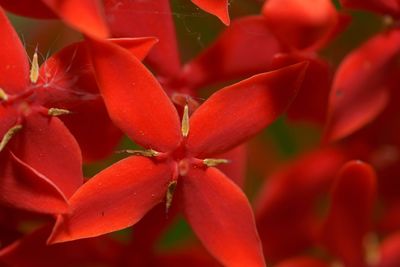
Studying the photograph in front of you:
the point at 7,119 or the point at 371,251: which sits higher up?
the point at 7,119

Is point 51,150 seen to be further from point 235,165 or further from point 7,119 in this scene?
point 235,165

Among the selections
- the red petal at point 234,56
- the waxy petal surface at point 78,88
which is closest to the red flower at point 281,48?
the red petal at point 234,56

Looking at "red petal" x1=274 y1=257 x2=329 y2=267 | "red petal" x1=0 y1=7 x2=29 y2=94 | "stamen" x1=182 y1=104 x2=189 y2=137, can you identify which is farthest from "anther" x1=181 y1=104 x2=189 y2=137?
"red petal" x1=274 y1=257 x2=329 y2=267

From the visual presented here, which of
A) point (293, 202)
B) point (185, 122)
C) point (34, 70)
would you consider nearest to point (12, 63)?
point (34, 70)

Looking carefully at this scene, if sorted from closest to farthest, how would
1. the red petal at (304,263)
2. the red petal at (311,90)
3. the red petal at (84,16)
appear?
the red petal at (84,16), the red petal at (311,90), the red petal at (304,263)

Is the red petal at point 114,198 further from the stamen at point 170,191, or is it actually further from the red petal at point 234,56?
the red petal at point 234,56
